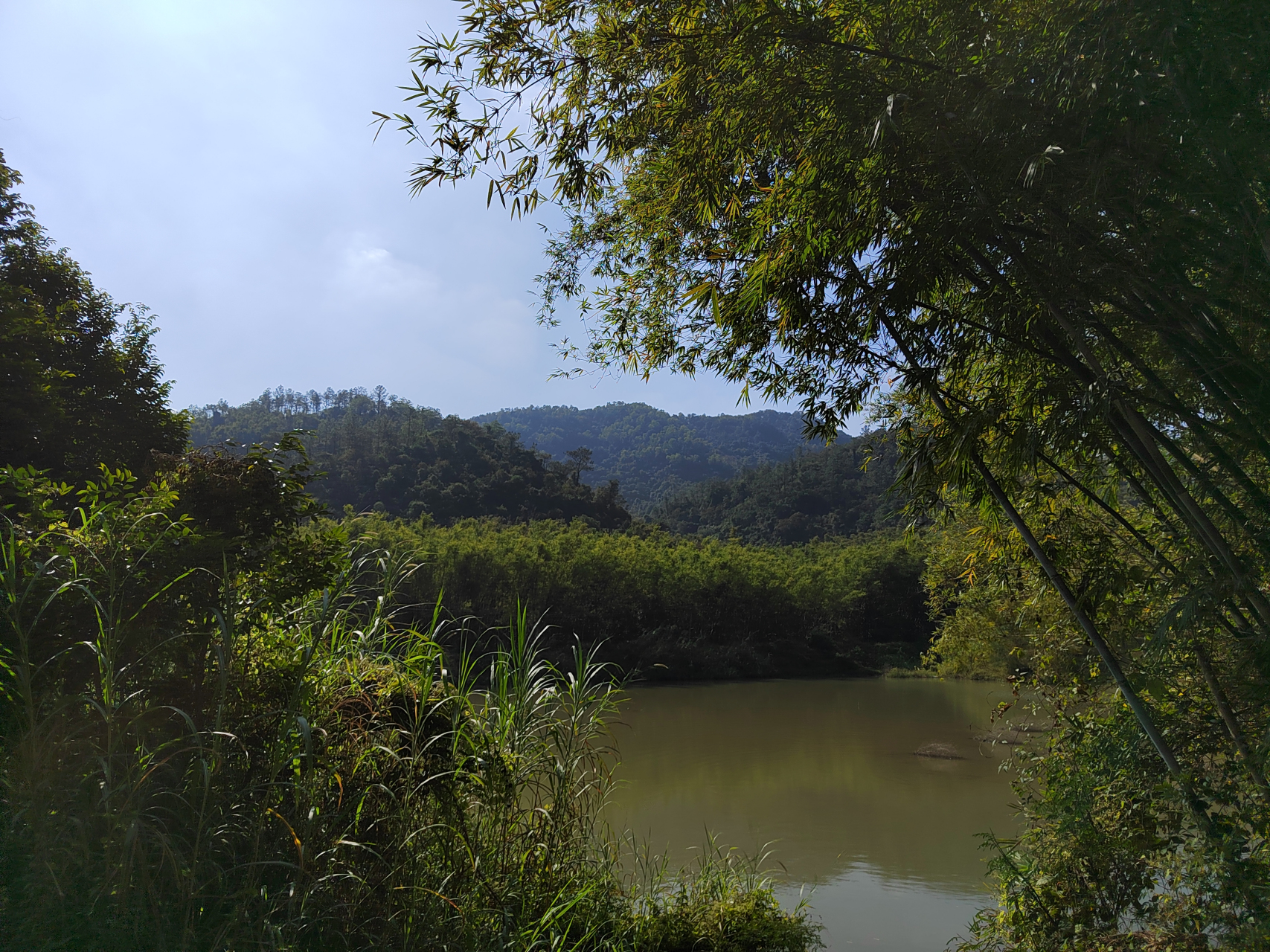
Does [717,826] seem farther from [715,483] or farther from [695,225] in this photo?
[715,483]

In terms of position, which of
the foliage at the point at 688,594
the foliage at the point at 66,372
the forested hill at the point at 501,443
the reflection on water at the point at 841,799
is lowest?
the reflection on water at the point at 841,799

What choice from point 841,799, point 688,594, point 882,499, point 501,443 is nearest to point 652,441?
point 501,443

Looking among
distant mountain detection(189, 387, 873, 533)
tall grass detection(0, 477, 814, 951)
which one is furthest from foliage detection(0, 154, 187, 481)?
distant mountain detection(189, 387, 873, 533)

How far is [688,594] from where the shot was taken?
20.7 meters

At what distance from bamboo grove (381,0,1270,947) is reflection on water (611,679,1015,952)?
203cm

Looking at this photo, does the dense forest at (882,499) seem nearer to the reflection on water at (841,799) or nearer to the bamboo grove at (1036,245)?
the bamboo grove at (1036,245)

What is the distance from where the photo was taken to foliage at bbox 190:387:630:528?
2844 centimetres

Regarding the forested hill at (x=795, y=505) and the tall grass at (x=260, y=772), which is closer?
the tall grass at (x=260, y=772)

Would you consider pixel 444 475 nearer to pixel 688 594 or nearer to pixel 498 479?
pixel 498 479

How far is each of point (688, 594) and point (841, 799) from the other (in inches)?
517

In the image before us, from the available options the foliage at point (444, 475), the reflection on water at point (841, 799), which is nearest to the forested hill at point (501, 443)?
the foliage at point (444, 475)

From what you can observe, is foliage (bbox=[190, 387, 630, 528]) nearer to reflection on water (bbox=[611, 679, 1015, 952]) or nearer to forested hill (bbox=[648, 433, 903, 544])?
forested hill (bbox=[648, 433, 903, 544])

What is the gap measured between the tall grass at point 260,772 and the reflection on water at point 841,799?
2632 millimetres

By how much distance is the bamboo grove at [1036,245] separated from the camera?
1635mm
